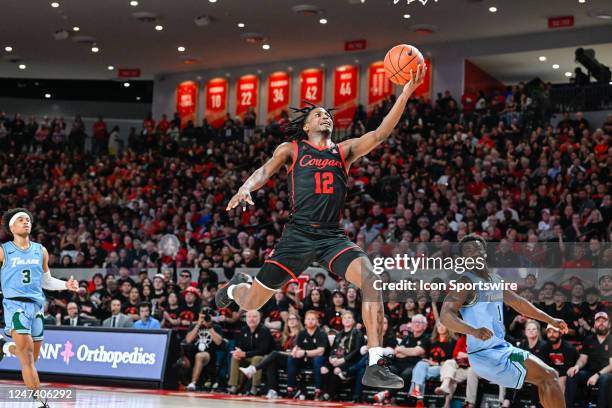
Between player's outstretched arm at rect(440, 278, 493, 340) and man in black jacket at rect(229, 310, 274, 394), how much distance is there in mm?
6679

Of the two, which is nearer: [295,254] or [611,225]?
[295,254]

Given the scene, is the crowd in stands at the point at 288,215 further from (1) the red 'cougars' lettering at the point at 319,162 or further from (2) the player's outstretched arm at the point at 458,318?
(1) the red 'cougars' lettering at the point at 319,162

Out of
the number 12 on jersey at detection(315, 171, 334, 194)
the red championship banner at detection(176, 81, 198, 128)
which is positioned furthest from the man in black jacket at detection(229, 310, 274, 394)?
the red championship banner at detection(176, 81, 198, 128)

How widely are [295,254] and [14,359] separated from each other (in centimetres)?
968

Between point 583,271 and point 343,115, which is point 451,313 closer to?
point 583,271

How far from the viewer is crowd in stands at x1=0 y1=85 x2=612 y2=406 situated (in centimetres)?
1313

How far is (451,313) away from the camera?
7.74 metres

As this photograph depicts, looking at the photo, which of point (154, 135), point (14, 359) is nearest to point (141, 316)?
point (14, 359)

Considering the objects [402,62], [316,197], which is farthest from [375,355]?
[402,62]

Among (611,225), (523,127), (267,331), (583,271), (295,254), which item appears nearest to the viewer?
(295,254)

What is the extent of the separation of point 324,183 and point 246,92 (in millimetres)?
25339

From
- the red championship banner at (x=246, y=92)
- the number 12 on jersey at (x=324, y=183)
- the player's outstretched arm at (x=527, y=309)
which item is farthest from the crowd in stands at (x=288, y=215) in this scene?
A: the number 12 on jersey at (x=324, y=183)

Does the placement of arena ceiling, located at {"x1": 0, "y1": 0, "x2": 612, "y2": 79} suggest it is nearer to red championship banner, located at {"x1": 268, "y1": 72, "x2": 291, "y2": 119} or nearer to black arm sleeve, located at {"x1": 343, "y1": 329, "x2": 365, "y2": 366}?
red championship banner, located at {"x1": 268, "y1": 72, "x2": 291, "y2": 119}

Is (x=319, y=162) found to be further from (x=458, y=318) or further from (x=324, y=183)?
(x=458, y=318)
